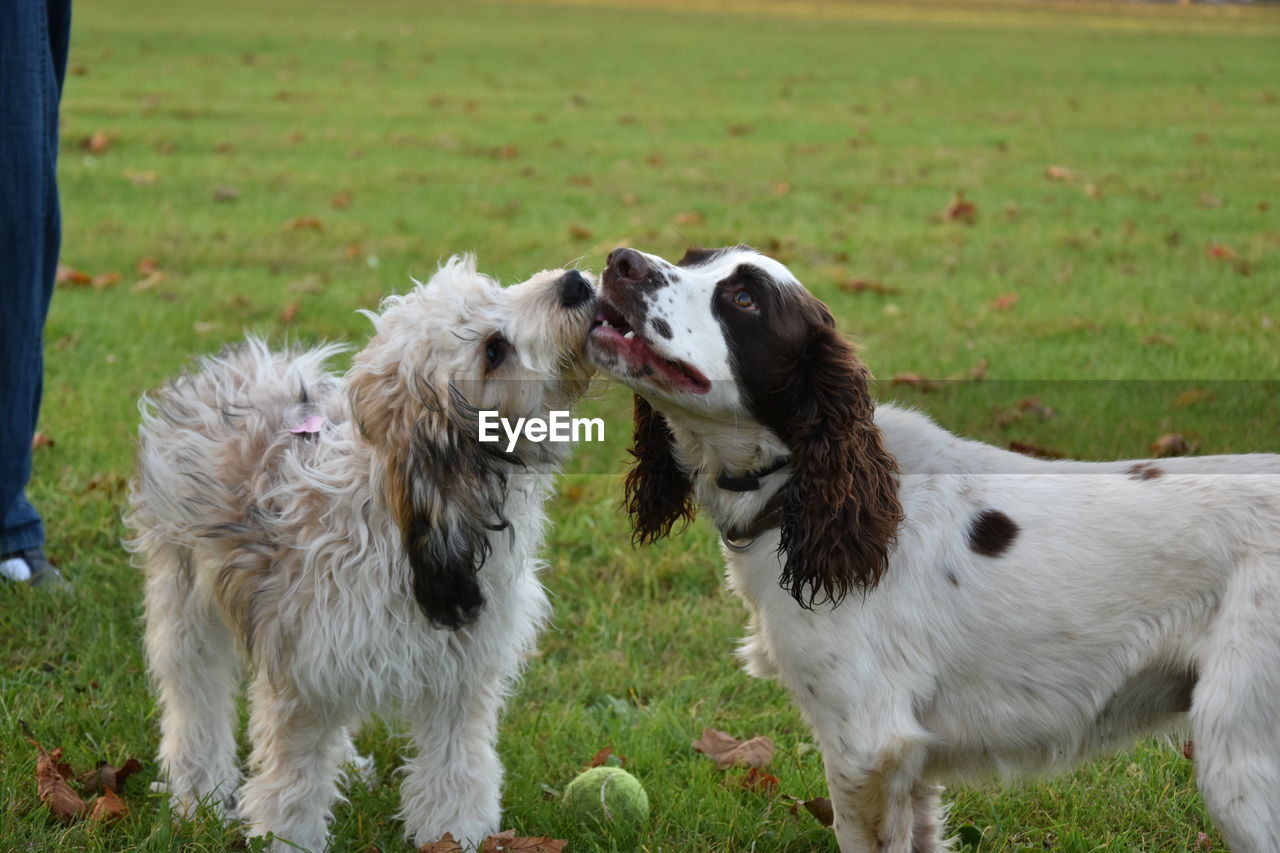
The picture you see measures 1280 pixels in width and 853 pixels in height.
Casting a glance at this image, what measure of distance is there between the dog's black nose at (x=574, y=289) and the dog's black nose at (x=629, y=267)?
0.61 ft

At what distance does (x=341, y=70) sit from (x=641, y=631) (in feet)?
58.4

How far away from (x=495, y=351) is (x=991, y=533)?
1.32 metres

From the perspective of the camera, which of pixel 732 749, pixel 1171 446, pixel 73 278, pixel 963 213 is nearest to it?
pixel 732 749

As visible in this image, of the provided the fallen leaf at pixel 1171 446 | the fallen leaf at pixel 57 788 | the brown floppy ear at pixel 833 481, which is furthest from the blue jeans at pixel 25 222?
the fallen leaf at pixel 1171 446

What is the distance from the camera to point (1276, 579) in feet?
9.30

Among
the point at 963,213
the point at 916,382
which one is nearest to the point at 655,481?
the point at 916,382

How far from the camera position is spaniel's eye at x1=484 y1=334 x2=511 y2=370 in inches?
130

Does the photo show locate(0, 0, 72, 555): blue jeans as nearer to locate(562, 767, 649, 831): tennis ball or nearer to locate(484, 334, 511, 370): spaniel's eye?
locate(484, 334, 511, 370): spaniel's eye

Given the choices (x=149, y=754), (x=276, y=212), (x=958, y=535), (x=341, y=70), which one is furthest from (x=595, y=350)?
(x=341, y=70)

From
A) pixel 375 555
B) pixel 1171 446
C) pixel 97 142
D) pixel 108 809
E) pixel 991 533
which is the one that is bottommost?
pixel 97 142

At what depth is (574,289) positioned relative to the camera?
3.29 metres

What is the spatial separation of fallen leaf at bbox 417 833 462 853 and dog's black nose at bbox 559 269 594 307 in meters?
1.47

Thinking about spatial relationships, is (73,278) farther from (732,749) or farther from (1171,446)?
(1171,446)

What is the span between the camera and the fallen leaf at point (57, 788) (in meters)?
3.55
